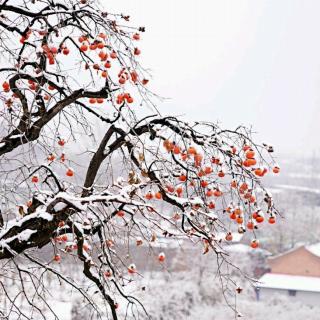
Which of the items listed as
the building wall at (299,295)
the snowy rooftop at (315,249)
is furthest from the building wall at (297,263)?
the building wall at (299,295)

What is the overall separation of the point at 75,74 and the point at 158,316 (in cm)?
1382

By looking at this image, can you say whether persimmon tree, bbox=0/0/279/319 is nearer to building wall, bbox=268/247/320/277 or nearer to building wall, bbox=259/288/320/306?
building wall, bbox=259/288/320/306

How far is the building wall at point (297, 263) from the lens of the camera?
22.8 meters

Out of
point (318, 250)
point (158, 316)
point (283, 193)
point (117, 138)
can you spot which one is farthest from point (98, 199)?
point (283, 193)

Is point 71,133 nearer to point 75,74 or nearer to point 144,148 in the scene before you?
point 75,74

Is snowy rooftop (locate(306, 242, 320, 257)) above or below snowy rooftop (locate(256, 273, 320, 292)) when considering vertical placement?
above

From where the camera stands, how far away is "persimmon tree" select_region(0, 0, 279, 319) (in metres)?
2.32

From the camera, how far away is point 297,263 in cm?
2306

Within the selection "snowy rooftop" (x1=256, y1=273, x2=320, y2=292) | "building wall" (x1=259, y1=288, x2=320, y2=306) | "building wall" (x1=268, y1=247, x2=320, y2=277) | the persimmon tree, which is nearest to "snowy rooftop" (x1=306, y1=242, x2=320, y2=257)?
"building wall" (x1=268, y1=247, x2=320, y2=277)

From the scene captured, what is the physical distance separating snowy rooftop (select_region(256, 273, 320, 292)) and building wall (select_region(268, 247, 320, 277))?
0.31 metres

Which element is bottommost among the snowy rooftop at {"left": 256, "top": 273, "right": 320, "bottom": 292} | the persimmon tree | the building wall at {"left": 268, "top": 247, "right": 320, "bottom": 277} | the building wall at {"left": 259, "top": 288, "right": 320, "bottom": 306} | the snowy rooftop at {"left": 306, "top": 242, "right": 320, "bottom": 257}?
the persimmon tree

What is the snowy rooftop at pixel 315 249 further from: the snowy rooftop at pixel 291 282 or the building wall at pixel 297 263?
the snowy rooftop at pixel 291 282

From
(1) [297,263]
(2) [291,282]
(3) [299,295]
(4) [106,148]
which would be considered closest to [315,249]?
(1) [297,263]

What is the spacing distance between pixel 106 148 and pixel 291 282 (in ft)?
67.2
